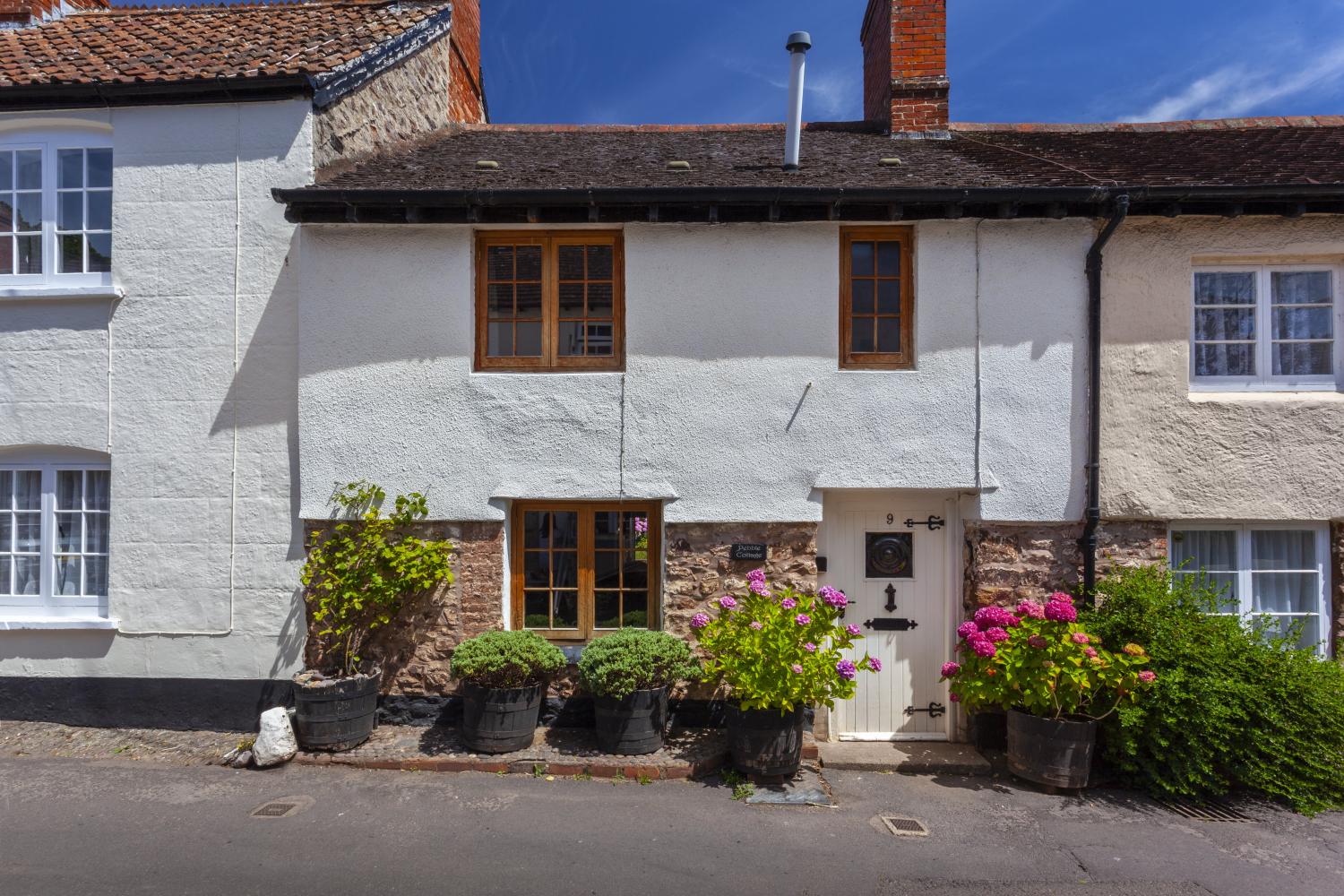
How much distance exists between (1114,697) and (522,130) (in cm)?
925

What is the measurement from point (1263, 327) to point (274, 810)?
9469 millimetres

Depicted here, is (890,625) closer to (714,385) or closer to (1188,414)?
(714,385)

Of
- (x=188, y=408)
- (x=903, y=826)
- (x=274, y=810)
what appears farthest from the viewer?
(x=188, y=408)

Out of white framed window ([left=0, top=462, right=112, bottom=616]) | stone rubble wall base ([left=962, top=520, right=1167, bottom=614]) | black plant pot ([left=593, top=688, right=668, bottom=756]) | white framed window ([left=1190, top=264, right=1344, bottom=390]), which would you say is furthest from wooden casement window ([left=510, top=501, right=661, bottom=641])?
white framed window ([left=1190, top=264, right=1344, bottom=390])

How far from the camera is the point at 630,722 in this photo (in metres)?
6.14

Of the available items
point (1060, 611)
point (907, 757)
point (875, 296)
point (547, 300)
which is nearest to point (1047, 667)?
point (1060, 611)

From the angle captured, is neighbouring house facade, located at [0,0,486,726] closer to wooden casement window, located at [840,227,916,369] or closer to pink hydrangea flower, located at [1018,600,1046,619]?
wooden casement window, located at [840,227,916,369]

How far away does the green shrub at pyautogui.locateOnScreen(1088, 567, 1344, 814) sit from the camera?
5.50 metres

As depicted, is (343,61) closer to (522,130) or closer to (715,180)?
(522,130)

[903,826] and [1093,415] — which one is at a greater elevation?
[1093,415]

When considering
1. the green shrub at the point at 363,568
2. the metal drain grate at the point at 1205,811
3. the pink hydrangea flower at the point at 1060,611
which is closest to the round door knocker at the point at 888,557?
the pink hydrangea flower at the point at 1060,611

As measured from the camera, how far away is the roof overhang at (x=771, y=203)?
6430mm

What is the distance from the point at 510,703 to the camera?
620 centimetres

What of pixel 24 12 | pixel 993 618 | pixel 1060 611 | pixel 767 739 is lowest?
pixel 767 739
